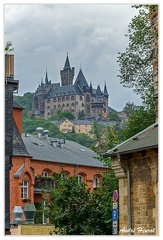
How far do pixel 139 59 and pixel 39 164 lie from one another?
3126cm

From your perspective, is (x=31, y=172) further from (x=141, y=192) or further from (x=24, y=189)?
(x=141, y=192)

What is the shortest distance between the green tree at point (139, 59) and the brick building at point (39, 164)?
15.5 meters

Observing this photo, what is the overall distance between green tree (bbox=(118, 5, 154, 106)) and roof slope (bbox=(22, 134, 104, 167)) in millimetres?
28825

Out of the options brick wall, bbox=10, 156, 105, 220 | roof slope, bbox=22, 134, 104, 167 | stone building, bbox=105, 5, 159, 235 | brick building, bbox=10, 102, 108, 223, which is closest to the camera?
stone building, bbox=105, 5, 159, 235

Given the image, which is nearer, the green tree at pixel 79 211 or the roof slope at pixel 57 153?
the green tree at pixel 79 211

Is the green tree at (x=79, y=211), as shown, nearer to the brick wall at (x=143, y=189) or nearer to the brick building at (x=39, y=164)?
the brick wall at (x=143, y=189)

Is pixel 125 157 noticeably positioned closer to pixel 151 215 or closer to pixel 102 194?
pixel 151 215

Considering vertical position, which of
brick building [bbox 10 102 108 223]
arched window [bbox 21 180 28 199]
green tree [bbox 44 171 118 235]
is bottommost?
green tree [bbox 44 171 118 235]

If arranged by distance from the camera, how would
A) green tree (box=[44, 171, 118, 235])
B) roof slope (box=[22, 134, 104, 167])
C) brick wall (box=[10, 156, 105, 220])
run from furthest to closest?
roof slope (box=[22, 134, 104, 167]) → brick wall (box=[10, 156, 105, 220]) → green tree (box=[44, 171, 118, 235])

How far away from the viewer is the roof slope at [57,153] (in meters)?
72.7

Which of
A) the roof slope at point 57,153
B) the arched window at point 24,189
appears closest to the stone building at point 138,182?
the arched window at point 24,189

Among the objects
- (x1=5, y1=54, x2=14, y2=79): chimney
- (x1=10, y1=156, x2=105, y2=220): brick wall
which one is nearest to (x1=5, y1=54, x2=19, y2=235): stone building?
(x1=5, y1=54, x2=14, y2=79): chimney

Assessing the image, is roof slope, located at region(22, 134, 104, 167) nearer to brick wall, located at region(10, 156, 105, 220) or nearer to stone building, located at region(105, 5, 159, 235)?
brick wall, located at region(10, 156, 105, 220)

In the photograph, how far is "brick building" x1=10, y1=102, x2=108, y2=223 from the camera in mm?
62656
